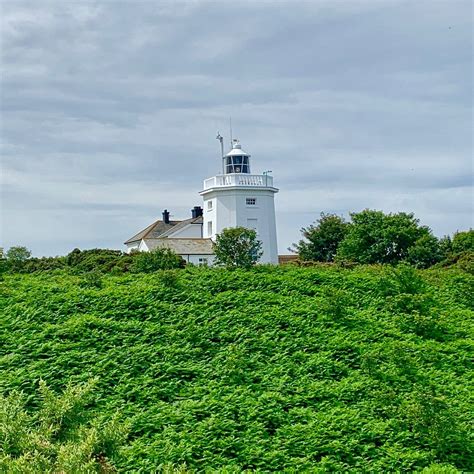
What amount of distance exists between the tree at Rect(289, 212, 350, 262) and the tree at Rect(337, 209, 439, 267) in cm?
739

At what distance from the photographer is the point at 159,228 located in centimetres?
5359

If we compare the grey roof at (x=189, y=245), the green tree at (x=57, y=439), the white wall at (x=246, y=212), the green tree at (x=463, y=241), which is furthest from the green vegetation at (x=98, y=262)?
the green tree at (x=463, y=241)

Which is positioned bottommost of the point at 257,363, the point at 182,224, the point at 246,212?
the point at 257,363

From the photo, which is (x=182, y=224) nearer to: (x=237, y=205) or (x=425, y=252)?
(x=237, y=205)

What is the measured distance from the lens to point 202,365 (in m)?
8.13

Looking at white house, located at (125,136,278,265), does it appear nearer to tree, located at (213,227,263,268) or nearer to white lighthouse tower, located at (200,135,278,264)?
white lighthouse tower, located at (200,135,278,264)

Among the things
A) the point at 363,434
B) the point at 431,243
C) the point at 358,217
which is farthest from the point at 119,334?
the point at 358,217

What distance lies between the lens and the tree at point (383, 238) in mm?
29266

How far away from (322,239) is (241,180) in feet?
→ 20.0

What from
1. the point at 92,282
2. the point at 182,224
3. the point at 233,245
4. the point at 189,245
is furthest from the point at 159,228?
the point at 92,282

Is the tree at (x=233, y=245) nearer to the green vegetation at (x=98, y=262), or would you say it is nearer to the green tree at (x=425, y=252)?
the green vegetation at (x=98, y=262)

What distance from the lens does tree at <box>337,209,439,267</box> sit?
96.0 ft

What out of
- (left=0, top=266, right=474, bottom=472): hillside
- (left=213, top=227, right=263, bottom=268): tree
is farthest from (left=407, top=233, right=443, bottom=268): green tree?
(left=0, top=266, right=474, bottom=472): hillside

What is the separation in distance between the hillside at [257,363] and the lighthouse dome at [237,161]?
3109 cm
